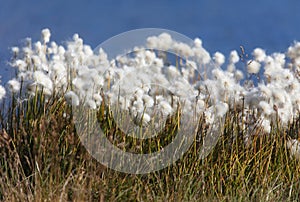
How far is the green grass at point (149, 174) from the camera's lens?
14.1ft

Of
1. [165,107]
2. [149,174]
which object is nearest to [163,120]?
[165,107]

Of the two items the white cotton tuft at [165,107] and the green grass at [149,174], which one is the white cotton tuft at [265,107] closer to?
the green grass at [149,174]

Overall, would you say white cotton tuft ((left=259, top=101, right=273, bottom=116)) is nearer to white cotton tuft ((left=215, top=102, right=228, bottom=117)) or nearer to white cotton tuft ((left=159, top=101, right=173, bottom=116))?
white cotton tuft ((left=215, top=102, right=228, bottom=117))

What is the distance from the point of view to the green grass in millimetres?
4289

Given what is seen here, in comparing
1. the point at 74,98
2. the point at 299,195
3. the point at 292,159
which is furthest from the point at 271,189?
the point at 74,98

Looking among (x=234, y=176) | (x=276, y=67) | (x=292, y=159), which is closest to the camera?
(x=234, y=176)

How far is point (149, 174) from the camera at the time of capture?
4.80 meters

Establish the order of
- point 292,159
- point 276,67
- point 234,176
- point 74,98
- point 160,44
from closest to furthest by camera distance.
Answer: point 74,98, point 234,176, point 292,159, point 160,44, point 276,67

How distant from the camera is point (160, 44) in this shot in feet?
19.1

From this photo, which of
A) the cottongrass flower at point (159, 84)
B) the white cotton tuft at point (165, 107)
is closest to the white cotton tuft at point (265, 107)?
the cottongrass flower at point (159, 84)

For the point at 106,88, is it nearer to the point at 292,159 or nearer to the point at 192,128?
the point at 192,128

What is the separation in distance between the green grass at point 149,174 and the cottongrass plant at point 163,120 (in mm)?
11

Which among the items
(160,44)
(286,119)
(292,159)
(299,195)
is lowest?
(299,195)

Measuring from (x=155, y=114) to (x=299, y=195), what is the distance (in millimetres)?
1423
